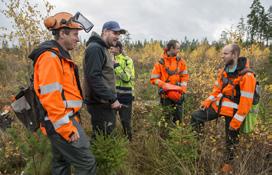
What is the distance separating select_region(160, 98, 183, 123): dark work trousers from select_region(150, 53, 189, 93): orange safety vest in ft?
1.28

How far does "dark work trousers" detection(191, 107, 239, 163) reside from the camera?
3.86 meters

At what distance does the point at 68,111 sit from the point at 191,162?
195cm

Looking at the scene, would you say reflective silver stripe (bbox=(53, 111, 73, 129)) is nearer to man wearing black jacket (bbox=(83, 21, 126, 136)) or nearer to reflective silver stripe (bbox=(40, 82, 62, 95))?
reflective silver stripe (bbox=(40, 82, 62, 95))

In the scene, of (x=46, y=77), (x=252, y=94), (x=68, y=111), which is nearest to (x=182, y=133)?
(x=252, y=94)

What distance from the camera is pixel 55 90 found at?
232 centimetres

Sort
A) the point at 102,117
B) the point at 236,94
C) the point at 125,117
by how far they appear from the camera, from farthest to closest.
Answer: the point at 125,117, the point at 236,94, the point at 102,117

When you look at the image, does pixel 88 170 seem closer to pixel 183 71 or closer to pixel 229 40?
pixel 183 71

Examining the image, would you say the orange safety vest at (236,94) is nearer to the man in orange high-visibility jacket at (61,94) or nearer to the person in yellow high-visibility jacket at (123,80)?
the person in yellow high-visibility jacket at (123,80)

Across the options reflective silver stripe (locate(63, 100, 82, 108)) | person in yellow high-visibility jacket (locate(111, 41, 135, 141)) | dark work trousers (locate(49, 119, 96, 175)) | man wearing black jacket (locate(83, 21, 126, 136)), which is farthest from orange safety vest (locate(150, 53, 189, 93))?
dark work trousers (locate(49, 119, 96, 175))

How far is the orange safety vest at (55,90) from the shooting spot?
7.58ft

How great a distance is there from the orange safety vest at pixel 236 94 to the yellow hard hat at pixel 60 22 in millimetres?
2574

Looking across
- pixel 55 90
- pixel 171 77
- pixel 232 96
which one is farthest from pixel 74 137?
pixel 171 77

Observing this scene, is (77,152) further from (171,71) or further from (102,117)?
(171,71)

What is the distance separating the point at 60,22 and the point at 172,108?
3.25 metres
